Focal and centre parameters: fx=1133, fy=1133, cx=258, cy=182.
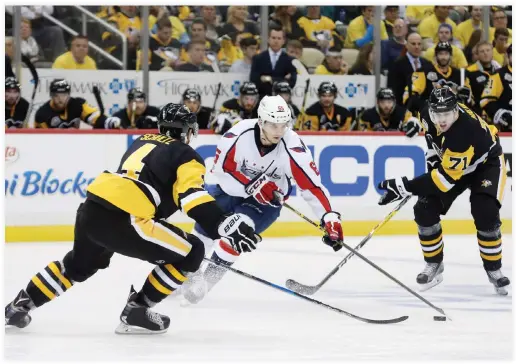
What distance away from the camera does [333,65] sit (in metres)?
8.92

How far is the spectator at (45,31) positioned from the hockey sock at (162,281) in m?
4.31

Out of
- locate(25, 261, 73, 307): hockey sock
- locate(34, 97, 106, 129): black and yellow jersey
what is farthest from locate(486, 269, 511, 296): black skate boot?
locate(34, 97, 106, 129): black and yellow jersey

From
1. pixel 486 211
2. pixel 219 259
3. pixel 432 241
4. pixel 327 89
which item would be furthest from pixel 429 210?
pixel 327 89

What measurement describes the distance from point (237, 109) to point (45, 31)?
150 centimetres

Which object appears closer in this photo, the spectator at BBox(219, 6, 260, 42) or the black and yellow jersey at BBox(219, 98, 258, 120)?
the black and yellow jersey at BBox(219, 98, 258, 120)

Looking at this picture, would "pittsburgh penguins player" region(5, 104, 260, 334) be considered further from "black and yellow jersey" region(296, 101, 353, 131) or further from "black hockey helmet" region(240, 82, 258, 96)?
"black and yellow jersey" region(296, 101, 353, 131)

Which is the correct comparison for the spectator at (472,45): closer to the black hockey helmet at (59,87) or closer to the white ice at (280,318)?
the white ice at (280,318)

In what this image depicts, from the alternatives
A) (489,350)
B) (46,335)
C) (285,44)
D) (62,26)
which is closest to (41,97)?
(62,26)

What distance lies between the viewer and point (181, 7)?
8.55 m

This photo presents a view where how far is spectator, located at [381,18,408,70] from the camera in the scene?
8875mm

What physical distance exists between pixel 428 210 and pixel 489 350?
5.41 ft

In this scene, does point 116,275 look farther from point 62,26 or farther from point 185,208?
point 62,26

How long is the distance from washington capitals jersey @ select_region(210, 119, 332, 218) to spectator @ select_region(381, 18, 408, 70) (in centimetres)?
375

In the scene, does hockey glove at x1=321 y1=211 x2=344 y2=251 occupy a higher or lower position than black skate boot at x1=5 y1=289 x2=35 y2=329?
higher
